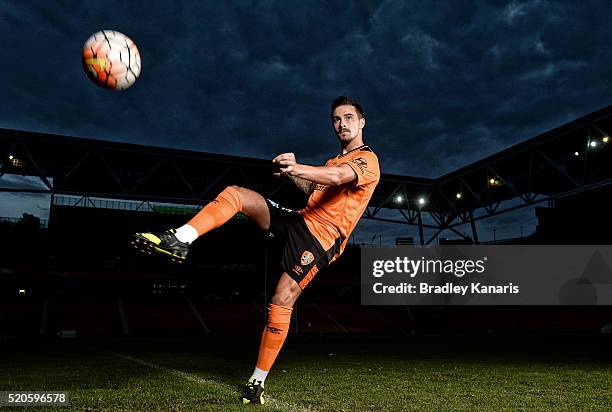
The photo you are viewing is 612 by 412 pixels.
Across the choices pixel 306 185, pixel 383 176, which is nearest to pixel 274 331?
pixel 306 185

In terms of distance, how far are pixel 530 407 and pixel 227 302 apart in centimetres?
2226

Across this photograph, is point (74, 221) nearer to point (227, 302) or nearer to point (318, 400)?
point (227, 302)

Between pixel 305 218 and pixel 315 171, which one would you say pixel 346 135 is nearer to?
pixel 305 218

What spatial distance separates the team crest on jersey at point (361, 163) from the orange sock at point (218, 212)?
103cm

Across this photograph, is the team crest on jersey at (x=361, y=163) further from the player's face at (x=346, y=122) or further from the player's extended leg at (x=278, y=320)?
the player's extended leg at (x=278, y=320)

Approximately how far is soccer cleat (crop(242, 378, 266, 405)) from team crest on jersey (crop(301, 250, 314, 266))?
1.07 meters

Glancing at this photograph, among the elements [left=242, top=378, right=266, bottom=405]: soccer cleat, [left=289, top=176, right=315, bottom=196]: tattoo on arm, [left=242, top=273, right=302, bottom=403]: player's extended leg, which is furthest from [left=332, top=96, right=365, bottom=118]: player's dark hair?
[left=242, top=378, right=266, bottom=405]: soccer cleat

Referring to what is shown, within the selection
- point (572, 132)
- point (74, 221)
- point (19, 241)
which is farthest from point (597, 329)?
point (19, 241)

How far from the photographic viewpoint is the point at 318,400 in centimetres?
401

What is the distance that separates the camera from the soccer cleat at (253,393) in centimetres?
378

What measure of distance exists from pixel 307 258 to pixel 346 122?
1.31 metres

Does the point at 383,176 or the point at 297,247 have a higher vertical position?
the point at 383,176

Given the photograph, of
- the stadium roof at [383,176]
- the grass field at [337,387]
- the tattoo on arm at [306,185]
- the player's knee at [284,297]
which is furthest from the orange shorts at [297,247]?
the stadium roof at [383,176]

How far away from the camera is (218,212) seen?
3820mm
